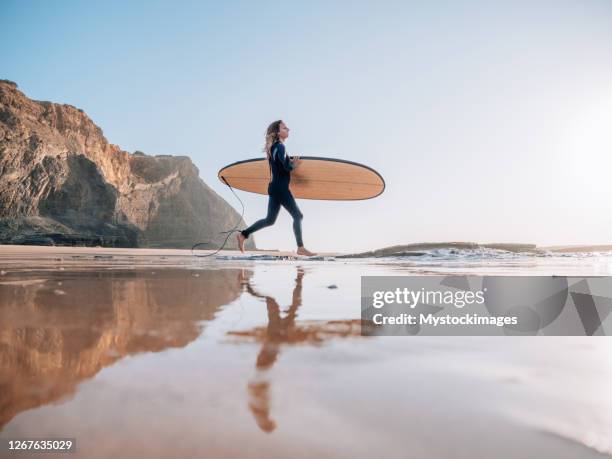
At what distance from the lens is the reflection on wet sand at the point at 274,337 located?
21.8 inches

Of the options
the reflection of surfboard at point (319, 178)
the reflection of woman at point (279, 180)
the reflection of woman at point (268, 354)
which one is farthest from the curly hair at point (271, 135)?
the reflection of woman at point (268, 354)

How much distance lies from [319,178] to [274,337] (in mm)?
6293

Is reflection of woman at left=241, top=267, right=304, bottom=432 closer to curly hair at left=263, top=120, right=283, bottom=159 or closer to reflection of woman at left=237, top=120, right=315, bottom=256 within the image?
reflection of woman at left=237, top=120, right=315, bottom=256

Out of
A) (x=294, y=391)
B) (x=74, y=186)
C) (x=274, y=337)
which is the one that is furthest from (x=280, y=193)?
(x=74, y=186)

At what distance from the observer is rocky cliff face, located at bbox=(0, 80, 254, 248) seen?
1502 inches

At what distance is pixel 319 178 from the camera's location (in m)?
7.17

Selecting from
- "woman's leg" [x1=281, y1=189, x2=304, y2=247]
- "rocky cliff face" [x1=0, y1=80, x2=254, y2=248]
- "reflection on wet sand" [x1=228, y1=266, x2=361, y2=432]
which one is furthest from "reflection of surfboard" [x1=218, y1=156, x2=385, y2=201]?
"rocky cliff face" [x1=0, y1=80, x2=254, y2=248]

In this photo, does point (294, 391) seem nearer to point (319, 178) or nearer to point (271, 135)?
point (271, 135)

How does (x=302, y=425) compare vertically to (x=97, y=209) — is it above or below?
below

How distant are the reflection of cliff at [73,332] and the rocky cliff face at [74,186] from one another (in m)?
23.0

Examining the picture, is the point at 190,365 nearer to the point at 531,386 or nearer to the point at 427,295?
the point at 531,386

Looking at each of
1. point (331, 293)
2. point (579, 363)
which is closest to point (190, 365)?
point (579, 363)

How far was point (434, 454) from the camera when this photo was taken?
0.44 meters

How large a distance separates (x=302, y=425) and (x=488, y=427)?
10.5 inches
